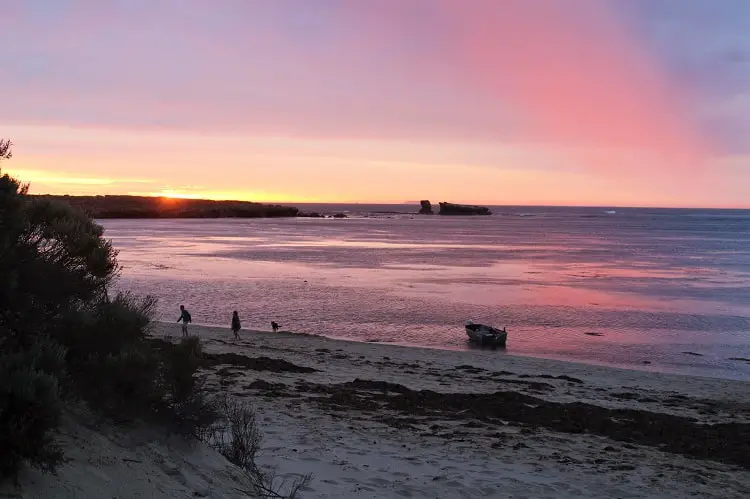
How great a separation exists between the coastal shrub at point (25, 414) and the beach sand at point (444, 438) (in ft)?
0.79

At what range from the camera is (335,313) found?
28.0 meters

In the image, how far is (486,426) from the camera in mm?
10352

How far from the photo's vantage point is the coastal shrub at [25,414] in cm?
364

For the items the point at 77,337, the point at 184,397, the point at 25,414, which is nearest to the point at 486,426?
the point at 184,397

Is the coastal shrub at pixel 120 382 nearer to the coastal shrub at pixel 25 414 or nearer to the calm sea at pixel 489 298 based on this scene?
the coastal shrub at pixel 25 414

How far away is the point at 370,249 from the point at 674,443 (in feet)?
181

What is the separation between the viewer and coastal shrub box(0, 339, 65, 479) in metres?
3.64

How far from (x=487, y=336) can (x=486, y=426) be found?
38.7 feet

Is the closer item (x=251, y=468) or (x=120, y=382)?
(x=120, y=382)

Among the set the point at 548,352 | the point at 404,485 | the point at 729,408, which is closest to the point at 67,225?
the point at 404,485

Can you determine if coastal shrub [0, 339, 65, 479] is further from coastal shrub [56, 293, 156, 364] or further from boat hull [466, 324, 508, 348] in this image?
boat hull [466, 324, 508, 348]

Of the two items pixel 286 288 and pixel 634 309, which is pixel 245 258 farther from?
pixel 634 309

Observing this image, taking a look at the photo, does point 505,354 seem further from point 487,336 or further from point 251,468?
point 251,468

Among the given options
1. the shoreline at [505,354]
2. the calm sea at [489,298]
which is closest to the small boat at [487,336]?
the shoreline at [505,354]
